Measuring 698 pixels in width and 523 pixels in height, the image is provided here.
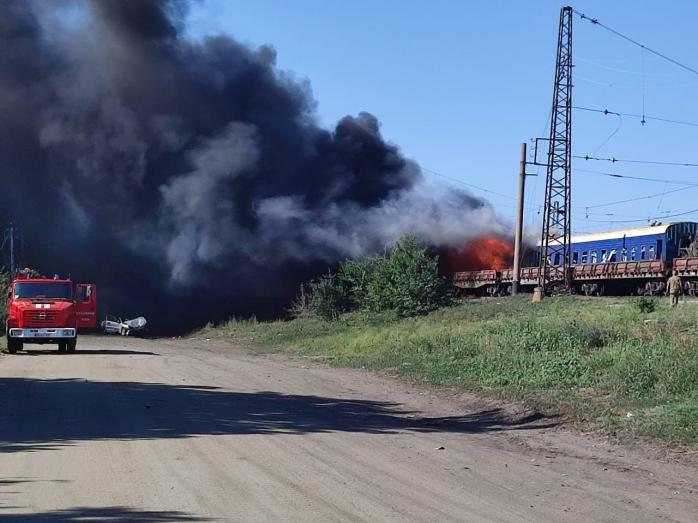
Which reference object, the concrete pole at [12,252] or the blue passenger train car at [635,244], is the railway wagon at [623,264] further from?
the concrete pole at [12,252]

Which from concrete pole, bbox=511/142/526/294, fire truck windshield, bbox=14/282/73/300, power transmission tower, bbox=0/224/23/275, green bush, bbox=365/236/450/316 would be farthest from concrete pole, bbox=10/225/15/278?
concrete pole, bbox=511/142/526/294

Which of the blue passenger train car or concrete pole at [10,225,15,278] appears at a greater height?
the blue passenger train car

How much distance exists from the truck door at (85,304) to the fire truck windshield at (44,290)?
42 cm

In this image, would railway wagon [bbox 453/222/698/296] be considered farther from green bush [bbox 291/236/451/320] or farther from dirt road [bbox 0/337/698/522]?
dirt road [bbox 0/337/698/522]

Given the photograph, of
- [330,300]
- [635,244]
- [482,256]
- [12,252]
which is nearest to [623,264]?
[635,244]

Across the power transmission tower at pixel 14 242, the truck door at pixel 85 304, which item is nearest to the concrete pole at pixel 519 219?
the truck door at pixel 85 304

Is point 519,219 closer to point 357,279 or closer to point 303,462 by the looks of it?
point 357,279

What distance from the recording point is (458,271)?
188ft

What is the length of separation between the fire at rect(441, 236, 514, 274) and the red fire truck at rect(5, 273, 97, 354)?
32018mm

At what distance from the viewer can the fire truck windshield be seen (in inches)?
1105

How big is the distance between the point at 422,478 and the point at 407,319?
2531 centimetres

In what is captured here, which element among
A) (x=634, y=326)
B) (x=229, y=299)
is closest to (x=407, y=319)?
(x=634, y=326)

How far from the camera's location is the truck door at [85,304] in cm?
2897

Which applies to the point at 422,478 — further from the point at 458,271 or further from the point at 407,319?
the point at 458,271
